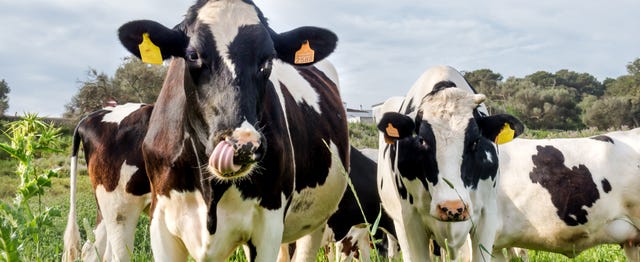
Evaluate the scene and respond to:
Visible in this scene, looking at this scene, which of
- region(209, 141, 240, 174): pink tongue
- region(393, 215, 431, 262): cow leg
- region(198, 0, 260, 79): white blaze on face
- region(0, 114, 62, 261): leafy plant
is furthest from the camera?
region(393, 215, 431, 262): cow leg

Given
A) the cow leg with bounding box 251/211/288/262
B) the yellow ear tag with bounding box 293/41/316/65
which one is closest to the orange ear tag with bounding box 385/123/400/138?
the yellow ear tag with bounding box 293/41/316/65

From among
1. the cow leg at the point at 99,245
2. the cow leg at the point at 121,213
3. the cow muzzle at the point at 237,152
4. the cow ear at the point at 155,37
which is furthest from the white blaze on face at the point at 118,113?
the cow muzzle at the point at 237,152

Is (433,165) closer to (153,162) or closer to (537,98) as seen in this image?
(153,162)

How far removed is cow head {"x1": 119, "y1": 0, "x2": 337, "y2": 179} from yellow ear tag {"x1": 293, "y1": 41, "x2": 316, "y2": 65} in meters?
0.21

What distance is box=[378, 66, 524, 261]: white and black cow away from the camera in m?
4.79

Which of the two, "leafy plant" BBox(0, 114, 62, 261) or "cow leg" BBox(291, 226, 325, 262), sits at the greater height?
"leafy plant" BBox(0, 114, 62, 261)

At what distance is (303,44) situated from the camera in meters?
3.87

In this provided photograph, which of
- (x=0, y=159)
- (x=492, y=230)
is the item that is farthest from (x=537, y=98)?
(x=492, y=230)

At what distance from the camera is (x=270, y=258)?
3.54 metres

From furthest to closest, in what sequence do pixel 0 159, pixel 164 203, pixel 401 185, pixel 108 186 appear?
pixel 0 159
pixel 108 186
pixel 401 185
pixel 164 203

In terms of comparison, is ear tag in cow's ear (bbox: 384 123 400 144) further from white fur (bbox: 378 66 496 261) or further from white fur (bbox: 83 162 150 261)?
white fur (bbox: 83 162 150 261)

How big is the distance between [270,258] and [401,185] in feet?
6.18

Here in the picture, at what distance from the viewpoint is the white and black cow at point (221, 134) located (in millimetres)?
2928

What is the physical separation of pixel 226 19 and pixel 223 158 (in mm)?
987
